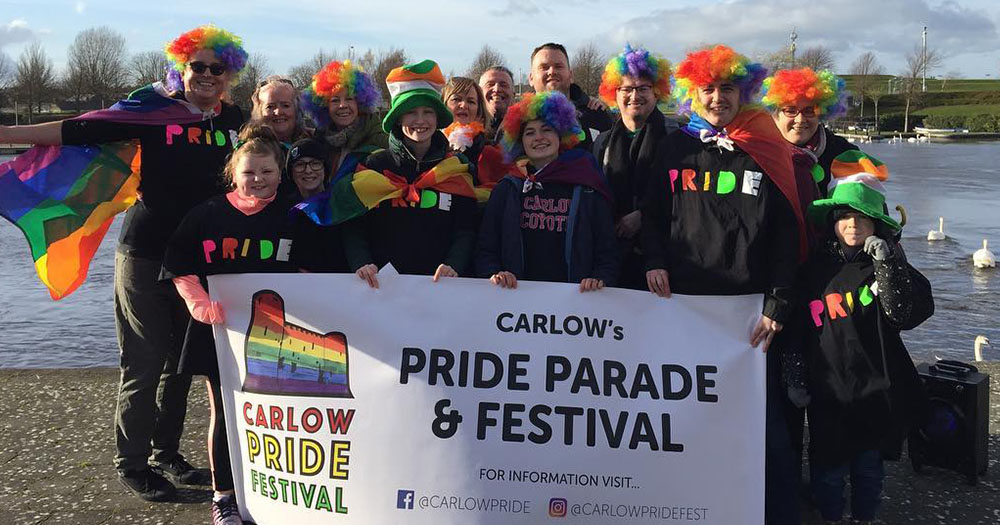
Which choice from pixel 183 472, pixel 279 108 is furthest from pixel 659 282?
pixel 183 472

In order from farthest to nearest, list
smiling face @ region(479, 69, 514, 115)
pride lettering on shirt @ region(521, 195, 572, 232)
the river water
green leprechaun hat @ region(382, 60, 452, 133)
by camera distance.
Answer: the river water → smiling face @ region(479, 69, 514, 115) → green leprechaun hat @ region(382, 60, 452, 133) → pride lettering on shirt @ region(521, 195, 572, 232)

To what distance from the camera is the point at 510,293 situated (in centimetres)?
344

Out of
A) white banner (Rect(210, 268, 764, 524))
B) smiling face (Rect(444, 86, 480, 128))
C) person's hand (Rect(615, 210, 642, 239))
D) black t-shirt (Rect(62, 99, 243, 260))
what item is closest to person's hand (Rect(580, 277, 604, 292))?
white banner (Rect(210, 268, 764, 524))

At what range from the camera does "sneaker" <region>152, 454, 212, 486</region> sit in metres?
4.20

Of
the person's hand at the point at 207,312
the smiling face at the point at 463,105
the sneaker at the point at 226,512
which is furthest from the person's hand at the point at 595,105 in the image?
the sneaker at the point at 226,512

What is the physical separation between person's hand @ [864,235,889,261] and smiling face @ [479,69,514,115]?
265 cm

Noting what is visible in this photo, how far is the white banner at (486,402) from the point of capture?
3230 mm

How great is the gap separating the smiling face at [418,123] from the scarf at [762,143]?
1.25 m

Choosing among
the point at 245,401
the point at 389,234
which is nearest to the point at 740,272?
the point at 389,234

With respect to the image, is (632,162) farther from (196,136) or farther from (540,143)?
(196,136)

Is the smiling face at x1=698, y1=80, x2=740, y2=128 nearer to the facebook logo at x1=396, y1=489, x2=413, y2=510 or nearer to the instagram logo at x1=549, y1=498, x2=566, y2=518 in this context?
the instagram logo at x1=549, y1=498, x2=566, y2=518

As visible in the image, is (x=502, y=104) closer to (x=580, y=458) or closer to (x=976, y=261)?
(x=580, y=458)

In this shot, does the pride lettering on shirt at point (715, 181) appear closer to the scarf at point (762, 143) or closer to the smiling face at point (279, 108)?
the scarf at point (762, 143)

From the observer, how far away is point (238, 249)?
3.56m
